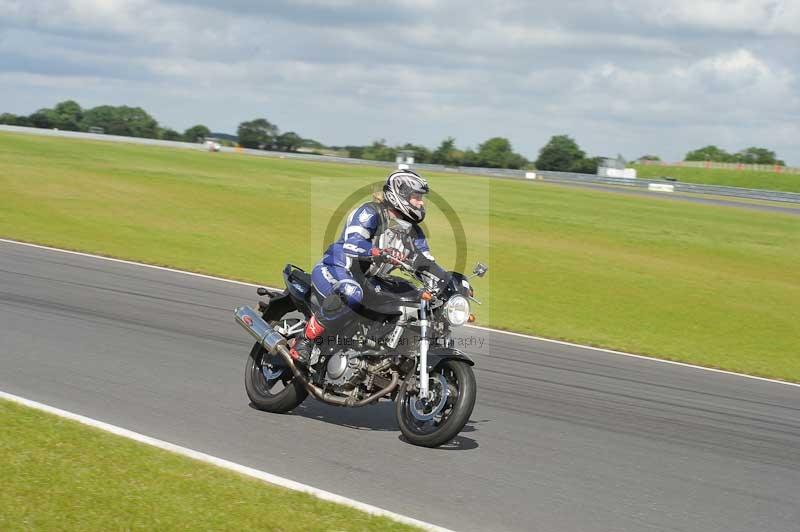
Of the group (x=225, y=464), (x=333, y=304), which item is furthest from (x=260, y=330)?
(x=225, y=464)

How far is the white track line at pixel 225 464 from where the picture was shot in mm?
5242

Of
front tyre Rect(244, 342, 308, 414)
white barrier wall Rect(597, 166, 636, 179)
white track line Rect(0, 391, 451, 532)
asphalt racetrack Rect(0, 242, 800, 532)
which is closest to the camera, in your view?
white track line Rect(0, 391, 451, 532)

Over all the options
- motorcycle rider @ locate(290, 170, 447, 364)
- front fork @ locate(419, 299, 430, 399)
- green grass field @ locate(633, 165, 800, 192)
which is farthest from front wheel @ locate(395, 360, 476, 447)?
green grass field @ locate(633, 165, 800, 192)

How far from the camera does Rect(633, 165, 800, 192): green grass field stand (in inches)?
3206

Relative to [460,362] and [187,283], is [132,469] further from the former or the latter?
[187,283]

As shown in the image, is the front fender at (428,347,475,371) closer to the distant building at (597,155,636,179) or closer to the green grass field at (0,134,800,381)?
the green grass field at (0,134,800,381)

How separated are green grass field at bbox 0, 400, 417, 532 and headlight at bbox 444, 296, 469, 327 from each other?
183 centimetres

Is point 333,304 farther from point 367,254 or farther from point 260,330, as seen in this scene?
point 260,330

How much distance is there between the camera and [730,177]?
285 feet

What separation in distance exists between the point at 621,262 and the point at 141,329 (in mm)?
15706

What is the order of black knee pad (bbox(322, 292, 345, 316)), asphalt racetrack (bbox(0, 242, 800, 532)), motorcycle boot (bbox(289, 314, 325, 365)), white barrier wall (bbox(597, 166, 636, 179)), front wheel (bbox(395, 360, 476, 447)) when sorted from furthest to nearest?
white barrier wall (bbox(597, 166, 636, 179))
motorcycle boot (bbox(289, 314, 325, 365))
black knee pad (bbox(322, 292, 345, 316))
front wheel (bbox(395, 360, 476, 447))
asphalt racetrack (bbox(0, 242, 800, 532))

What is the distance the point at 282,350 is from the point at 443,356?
5.29 ft

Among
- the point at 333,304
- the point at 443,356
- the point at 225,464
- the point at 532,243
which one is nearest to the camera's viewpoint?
the point at 225,464

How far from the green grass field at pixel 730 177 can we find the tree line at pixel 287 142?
8.14 m
